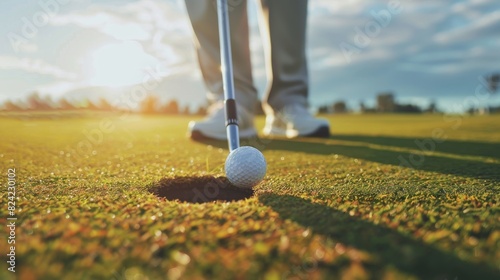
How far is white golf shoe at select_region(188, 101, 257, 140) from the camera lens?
4227 mm

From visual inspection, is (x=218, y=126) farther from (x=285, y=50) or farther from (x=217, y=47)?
(x=285, y=50)

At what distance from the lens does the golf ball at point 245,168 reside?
6.23 ft

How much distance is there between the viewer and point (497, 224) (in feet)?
4.25

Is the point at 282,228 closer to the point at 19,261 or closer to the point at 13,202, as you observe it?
the point at 19,261

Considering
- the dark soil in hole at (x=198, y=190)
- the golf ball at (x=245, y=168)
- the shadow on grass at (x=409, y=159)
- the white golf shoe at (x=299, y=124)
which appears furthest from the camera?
the white golf shoe at (x=299, y=124)

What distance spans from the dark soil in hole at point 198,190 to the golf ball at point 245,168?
8 centimetres

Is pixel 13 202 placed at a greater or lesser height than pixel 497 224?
greater

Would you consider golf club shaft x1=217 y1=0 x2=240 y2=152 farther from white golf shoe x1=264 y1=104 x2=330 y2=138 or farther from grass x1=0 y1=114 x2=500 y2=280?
white golf shoe x1=264 y1=104 x2=330 y2=138

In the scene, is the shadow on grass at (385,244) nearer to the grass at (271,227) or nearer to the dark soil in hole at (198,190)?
the grass at (271,227)

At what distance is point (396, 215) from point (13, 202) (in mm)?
1507

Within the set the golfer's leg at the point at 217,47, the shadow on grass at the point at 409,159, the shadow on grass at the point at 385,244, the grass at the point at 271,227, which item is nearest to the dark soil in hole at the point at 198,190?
the grass at the point at 271,227

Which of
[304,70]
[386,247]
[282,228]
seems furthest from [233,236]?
[304,70]

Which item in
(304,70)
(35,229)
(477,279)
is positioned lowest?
(477,279)

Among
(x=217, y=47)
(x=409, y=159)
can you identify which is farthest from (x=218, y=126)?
(x=409, y=159)
